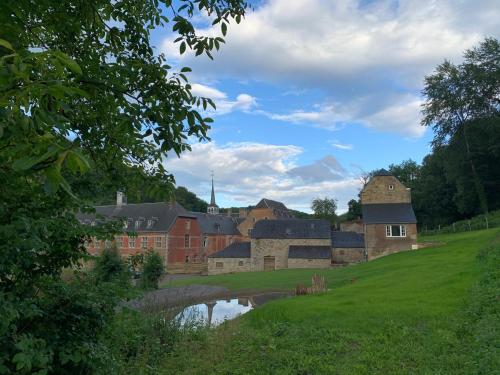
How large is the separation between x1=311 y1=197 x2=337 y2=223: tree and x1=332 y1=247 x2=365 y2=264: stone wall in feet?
132

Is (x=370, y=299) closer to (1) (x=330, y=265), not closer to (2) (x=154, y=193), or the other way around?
(2) (x=154, y=193)

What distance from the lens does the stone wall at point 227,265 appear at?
5116 cm

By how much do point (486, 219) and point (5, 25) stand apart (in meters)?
51.0

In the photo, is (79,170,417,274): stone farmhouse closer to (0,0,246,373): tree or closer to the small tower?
the small tower

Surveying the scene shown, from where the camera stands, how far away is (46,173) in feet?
5.69

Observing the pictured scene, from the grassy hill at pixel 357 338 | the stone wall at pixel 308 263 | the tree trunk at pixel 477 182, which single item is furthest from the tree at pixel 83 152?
the tree trunk at pixel 477 182

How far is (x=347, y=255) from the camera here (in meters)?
50.4

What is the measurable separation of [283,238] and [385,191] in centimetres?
1344

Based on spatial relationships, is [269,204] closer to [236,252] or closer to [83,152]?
[236,252]

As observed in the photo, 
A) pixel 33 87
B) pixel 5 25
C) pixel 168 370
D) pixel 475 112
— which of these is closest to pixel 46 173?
pixel 33 87

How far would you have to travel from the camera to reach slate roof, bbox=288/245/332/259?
48275mm

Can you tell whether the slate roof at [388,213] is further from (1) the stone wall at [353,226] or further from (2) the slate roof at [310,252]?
(1) the stone wall at [353,226]

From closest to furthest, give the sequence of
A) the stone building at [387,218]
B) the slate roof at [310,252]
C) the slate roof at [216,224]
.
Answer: the stone building at [387,218], the slate roof at [310,252], the slate roof at [216,224]

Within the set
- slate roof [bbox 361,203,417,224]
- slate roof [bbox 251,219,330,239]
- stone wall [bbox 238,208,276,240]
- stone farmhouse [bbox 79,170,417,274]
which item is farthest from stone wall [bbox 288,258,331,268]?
stone wall [bbox 238,208,276,240]
